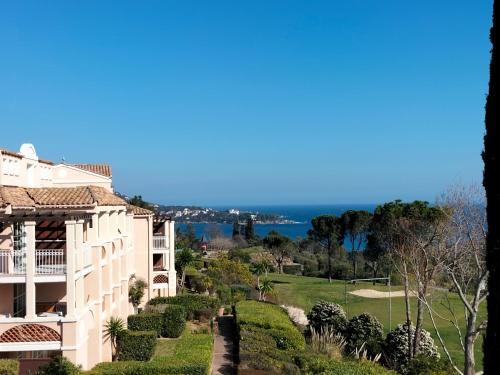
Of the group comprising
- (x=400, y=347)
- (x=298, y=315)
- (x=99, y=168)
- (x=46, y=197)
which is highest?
(x=99, y=168)

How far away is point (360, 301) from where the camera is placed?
42.3 meters

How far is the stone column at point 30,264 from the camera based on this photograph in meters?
15.6

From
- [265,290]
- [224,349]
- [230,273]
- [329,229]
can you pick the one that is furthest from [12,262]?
[329,229]

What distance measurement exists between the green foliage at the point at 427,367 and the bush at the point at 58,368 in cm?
1075

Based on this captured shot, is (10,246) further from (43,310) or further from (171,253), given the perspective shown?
(171,253)

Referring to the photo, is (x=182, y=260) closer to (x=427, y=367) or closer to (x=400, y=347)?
(x=400, y=347)

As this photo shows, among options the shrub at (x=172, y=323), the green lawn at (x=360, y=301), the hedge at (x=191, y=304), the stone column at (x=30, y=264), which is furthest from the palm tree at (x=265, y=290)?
the stone column at (x=30, y=264)

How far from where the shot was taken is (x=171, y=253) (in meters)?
33.3

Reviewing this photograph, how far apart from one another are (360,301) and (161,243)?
56.7ft

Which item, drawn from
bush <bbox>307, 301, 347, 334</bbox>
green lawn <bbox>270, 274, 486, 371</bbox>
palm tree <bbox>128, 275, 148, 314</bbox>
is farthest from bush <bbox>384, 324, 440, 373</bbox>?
palm tree <bbox>128, 275, 148, 314</bbox>

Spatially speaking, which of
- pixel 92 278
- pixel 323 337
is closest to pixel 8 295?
pixel 92 278

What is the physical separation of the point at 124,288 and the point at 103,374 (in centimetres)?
885

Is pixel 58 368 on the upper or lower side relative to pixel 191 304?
upper

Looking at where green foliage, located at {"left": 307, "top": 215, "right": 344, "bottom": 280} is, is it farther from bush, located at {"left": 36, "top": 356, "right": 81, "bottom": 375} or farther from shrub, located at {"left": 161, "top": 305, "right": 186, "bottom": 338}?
bush, located at {"left": 36, "top": 356, "right": 81, "bottom": 375}
